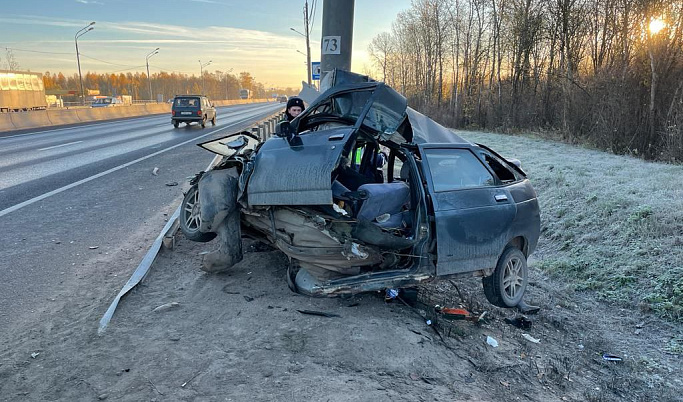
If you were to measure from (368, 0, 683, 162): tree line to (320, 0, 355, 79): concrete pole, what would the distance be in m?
8.75

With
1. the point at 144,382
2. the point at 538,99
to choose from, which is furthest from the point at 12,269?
the point at 538,99

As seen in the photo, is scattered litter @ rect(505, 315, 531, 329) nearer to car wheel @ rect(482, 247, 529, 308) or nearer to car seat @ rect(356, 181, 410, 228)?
car wheel @ rect(482, 247, 529, 308)

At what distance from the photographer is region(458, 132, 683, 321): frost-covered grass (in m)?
5.08

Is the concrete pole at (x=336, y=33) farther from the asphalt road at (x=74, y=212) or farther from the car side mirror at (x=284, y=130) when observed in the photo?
the asphalt road at (x=74, y=212)

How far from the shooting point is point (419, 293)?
474cm

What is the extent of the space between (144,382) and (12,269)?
2.86m

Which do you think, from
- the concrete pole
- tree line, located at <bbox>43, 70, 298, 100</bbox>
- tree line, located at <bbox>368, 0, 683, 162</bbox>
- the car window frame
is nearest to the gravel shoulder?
the car window frame

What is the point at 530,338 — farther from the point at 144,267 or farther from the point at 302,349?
the point at 144,267

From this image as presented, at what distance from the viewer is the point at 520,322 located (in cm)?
434

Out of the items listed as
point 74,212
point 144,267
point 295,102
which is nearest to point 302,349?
point 144,267

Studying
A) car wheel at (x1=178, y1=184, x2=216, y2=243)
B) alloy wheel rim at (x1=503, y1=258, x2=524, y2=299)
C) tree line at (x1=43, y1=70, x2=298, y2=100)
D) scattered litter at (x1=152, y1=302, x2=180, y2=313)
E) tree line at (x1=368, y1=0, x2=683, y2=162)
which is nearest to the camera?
scattered litter at (x1=152, y1=302, x2=180, y2=313)

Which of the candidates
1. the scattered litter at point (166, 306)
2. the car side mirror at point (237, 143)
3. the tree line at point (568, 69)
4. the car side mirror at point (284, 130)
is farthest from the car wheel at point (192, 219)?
the tree line at point (568, 69)

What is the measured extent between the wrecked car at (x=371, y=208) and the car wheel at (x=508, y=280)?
1cm

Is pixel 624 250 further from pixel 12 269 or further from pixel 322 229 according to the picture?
pixel 12 269
